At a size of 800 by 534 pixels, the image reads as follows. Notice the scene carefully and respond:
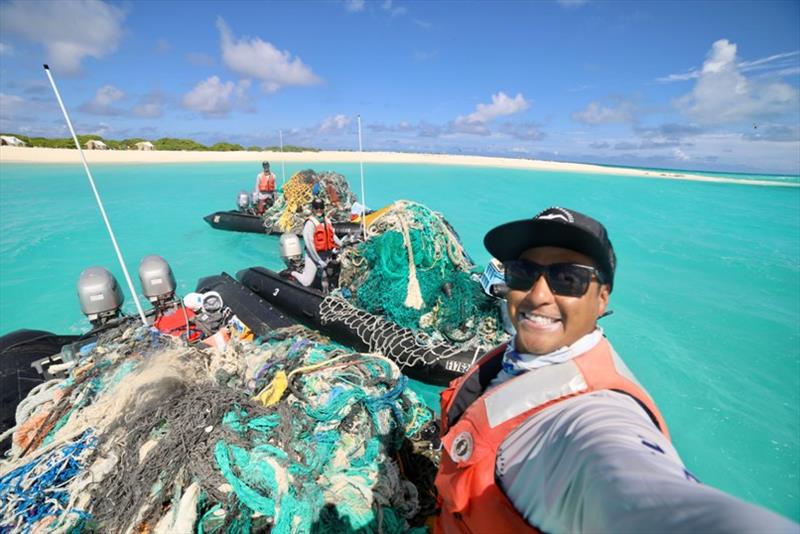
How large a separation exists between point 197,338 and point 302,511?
2924 millimetres

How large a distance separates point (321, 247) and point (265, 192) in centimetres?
737

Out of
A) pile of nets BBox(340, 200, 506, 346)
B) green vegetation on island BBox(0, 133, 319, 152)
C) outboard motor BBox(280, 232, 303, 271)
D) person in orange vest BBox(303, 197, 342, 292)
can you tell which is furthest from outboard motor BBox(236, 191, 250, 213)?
green vegetation on island BBox(0, 133, 319, 152)

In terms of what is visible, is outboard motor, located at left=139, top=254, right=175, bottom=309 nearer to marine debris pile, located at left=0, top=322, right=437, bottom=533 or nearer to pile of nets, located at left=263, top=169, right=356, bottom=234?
marine debris pile, located at left=0, top=322, right=437, bottom=533

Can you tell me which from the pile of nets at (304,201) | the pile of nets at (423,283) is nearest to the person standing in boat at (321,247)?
the pile of nets at (423,283)

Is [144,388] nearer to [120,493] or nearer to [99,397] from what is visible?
[99,397]

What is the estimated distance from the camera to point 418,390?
4695 millimetres

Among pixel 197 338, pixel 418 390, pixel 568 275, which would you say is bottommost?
pixel 418 390

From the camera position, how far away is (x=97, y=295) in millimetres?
4312

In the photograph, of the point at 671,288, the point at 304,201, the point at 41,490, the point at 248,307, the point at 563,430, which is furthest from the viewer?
the point at 304,201

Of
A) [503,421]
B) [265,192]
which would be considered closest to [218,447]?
[503,421]

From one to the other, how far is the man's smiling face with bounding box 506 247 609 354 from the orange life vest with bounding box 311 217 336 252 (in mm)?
5614

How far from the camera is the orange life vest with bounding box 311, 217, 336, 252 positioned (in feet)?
21.4

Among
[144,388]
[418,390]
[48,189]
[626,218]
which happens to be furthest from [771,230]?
[48,189]

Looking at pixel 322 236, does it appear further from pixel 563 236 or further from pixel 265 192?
pixel 265 192
